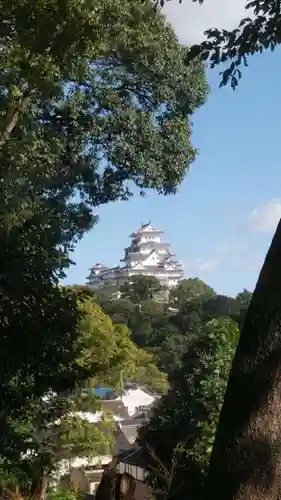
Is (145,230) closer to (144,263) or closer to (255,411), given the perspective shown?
(144,263)

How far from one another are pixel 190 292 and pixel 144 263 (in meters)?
17.4

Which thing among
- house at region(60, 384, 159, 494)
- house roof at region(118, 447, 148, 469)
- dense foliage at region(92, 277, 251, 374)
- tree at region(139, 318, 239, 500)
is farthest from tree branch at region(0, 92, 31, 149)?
dense foliage at region(92, 277, 251, 374)

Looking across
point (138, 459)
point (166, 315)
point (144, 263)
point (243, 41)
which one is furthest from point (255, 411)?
point (144, 263)

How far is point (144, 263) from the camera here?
58.4 meters

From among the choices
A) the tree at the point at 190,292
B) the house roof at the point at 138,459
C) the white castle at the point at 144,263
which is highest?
the white castle at the point at 144,263

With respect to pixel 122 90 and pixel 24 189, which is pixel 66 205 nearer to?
pixel 122 90

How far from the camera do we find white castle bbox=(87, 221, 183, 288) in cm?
5778

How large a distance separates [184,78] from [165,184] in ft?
3.72

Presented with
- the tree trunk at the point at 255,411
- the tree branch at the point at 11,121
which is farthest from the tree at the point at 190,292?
the tree trunk at the point at 255,411

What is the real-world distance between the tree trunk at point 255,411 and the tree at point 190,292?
35.4m

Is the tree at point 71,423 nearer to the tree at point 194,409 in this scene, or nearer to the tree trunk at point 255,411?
the tree at point 194,409

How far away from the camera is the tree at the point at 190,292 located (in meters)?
38.8

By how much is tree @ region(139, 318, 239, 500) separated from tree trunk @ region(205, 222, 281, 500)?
5123 mm

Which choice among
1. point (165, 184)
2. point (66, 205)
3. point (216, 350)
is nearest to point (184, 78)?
point (165, 184)
